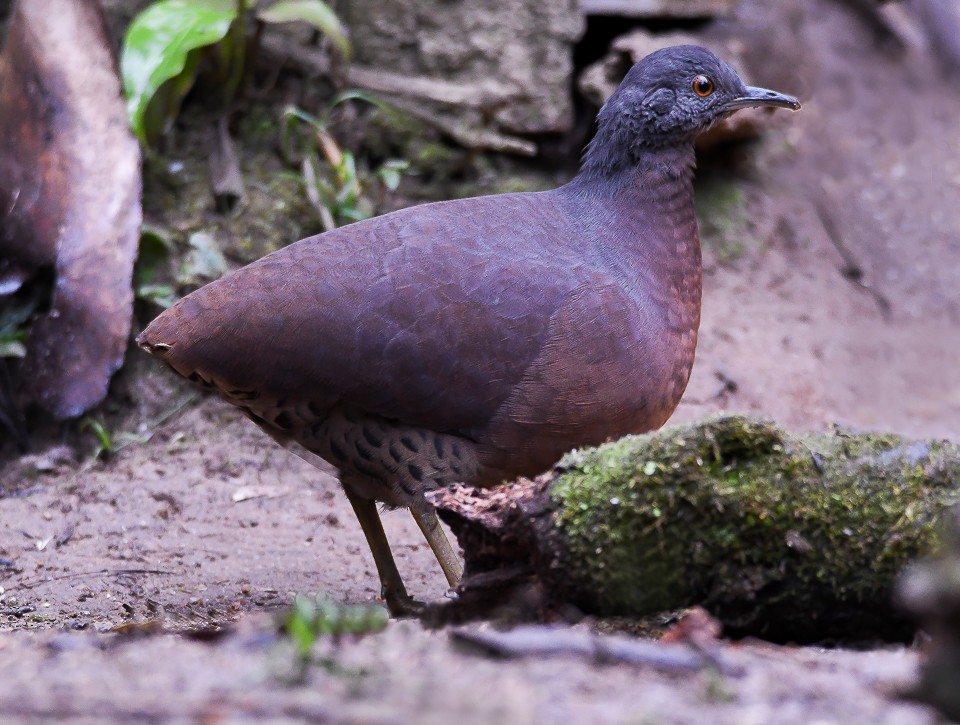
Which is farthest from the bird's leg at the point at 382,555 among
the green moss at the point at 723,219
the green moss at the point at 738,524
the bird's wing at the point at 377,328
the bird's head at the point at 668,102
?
the green moss at the point at 723,219

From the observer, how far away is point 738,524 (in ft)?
9.30

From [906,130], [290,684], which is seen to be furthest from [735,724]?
[906,130]

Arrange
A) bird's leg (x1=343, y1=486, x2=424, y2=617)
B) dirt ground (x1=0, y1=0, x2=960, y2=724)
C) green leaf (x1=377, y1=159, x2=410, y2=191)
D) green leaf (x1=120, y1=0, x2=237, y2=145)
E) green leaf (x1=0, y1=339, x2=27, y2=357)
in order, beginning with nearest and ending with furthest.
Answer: dirt ground (x1=0, y1=0, x2=960, y2=724) < bird's leg (x1=343, y1=486, x2=424, y2=617) < green leaf (x1=0, y1=339, x2=27, y2=357) < green leaf (x1=120, y1=0, x2=237, y2=145) < green leaf (x1=377, y1=159, x2=410, y2=191)

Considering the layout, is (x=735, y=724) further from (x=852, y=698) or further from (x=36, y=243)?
(x=36, y=243)

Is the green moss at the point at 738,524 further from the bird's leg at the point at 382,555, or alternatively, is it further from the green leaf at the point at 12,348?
the green leaf at the point at 12,348

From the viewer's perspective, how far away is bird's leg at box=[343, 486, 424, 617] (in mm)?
4332

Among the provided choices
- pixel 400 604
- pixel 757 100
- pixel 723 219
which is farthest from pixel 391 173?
pixel 400 604

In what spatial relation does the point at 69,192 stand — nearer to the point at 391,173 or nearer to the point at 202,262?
the point at 202,262

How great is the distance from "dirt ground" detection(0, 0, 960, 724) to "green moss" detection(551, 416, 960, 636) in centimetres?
23

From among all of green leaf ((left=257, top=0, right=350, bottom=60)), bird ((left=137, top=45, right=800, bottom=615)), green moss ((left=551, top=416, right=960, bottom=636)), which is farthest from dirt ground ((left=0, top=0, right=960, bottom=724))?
green leaf ((left=257, top=0, right=350, bottom=60))

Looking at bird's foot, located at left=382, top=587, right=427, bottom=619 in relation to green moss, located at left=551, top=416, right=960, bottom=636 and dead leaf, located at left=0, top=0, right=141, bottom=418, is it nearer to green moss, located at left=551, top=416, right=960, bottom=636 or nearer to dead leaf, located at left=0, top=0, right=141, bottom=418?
green moss, located at left=551, top=416, right=960, bottom=636

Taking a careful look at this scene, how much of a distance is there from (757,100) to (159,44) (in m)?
3.40

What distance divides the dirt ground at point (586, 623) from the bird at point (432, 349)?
79 centimetres

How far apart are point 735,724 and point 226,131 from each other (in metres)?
5.81
